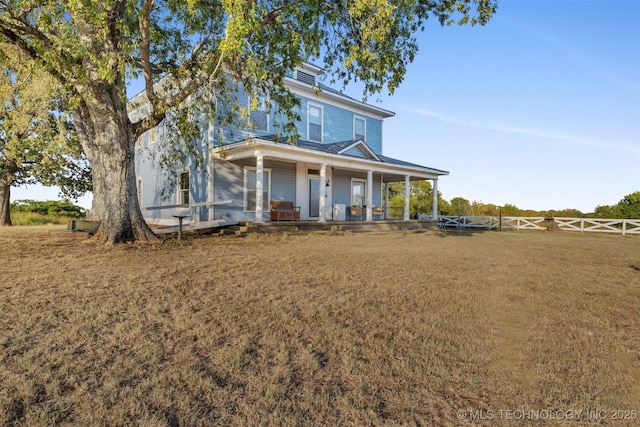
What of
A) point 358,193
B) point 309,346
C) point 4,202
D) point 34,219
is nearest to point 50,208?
point 34,219

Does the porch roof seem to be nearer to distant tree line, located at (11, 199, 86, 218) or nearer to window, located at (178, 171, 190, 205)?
window, located at (178, 171, 190, 205)

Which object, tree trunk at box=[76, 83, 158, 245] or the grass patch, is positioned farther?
the grass patch

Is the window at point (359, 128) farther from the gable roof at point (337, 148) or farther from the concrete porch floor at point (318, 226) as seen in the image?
the concrete porch floor at point (318, 226)

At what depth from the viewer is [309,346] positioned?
138 inches

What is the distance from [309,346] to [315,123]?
1560 cm

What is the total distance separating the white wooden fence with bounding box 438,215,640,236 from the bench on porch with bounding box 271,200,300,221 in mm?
13166

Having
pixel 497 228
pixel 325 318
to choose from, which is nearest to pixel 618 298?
pixel 325 318

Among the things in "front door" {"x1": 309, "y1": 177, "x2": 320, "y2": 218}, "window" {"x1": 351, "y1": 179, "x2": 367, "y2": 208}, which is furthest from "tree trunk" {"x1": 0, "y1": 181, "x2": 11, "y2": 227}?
"window" {"x1": 351, "y1": 179, "x2": 367, "y2": 208}

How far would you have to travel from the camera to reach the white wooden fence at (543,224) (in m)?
19.7

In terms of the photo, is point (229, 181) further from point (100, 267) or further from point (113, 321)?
point (113, 321)

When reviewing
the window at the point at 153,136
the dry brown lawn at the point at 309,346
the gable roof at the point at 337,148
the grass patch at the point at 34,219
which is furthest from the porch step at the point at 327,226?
the grass patch at the point at 34,219

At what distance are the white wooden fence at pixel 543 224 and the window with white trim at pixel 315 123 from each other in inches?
460

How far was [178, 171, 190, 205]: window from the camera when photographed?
16022 mm

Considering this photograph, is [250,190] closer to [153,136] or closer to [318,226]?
[318,226]
